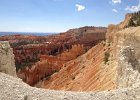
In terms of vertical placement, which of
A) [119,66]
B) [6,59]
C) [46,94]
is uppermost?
[6,59]

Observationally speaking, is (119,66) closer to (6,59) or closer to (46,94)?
(6,59)

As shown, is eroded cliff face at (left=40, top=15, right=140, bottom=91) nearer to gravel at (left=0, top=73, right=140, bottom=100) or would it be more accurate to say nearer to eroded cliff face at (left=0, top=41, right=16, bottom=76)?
gravel at (left=0, top=73, right=140, bottom=100)

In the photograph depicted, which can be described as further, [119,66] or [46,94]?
[119,66]

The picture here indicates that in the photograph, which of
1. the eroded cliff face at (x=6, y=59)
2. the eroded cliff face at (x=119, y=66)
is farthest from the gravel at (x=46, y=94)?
the eroded cliff face at (x=6, y=59)

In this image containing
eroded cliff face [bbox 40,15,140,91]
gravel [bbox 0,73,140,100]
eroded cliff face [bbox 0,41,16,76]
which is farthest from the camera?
eroded cliff face [bbox 0,41,16,76]

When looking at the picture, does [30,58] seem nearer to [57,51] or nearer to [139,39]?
[57,51]

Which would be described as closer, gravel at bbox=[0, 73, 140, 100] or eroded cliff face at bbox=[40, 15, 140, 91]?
gravel at bbox=[0, 73, 140, 100]

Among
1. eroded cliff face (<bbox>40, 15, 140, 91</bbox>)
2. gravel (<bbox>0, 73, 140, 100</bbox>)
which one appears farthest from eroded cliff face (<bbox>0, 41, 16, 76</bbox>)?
eroded cliff face (<bbox>40, 15, 140, 91</bbox>)

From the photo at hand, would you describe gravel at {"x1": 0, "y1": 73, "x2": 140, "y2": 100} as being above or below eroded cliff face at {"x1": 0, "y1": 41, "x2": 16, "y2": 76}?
below

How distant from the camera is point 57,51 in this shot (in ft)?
323

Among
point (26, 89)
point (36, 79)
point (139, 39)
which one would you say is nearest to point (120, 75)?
point (26, 89)

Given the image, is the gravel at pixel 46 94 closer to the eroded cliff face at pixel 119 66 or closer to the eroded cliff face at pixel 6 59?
the eroded cliff face at pixel 119 66

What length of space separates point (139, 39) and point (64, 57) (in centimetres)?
5147

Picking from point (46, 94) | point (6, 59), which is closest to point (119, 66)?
point (6, 59)
